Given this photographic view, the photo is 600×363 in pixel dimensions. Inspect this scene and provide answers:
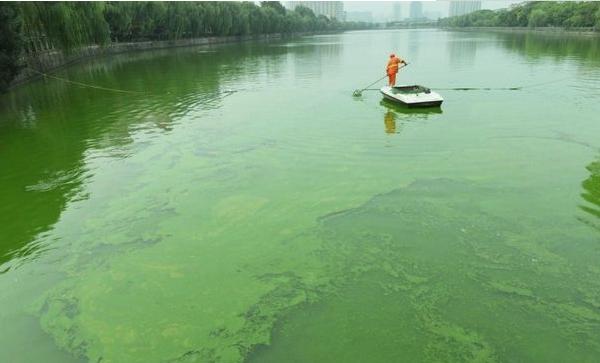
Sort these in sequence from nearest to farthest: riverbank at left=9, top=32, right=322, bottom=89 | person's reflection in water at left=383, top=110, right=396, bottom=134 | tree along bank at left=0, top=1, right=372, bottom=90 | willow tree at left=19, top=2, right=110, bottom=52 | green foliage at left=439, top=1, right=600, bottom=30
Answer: person's reflection in water at left=383, top=110, right=396, bottom=134
tree along bank at left=0, top=1, right=372, bottom=90
willow tree at left=19, top=2, right=110, bottom=52
riverbank at left=9, top=32, right=322, bottom=89
green foliage at left=439, top=1, right=600, bottom=30

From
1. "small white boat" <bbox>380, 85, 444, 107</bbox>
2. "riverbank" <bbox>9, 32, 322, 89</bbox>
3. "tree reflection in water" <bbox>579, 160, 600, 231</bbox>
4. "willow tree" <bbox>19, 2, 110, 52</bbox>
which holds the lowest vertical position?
"tree reflection in water" <bbox>579, 160, 600, 231</bbox>

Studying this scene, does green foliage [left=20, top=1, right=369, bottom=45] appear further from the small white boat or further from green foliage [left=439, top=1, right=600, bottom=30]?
green foliage [left=439, top=1, right=600, bottom=30]

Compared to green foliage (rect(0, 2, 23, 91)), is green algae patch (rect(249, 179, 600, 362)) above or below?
below

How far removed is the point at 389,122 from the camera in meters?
12.9

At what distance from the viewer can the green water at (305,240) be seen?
15.0 feet

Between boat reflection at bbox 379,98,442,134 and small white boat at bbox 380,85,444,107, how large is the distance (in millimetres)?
241

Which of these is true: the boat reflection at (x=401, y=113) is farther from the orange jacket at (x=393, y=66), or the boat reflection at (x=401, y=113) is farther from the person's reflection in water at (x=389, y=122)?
the orange jacket at (x=393, y=66)

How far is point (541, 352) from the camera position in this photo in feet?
13.9

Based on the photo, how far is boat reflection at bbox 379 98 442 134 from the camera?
12906mm

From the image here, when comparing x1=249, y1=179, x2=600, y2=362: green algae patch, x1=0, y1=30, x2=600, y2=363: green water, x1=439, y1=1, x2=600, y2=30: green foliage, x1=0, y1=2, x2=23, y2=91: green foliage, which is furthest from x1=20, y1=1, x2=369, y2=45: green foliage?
x1=439, y1=1, x2=600, y2=30: green foliage

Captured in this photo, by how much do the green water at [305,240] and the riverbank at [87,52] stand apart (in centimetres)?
1249

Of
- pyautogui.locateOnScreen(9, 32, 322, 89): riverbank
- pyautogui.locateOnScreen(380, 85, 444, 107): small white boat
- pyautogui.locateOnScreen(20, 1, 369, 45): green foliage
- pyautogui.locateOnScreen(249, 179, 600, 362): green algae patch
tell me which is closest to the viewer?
pyautogui.locateOnScreen(249, 179, 600, 362): green algae patch

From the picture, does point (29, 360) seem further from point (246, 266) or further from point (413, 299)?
point (413, 299)

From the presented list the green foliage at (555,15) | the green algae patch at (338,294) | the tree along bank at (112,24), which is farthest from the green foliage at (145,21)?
the green foliage at (555,15)
